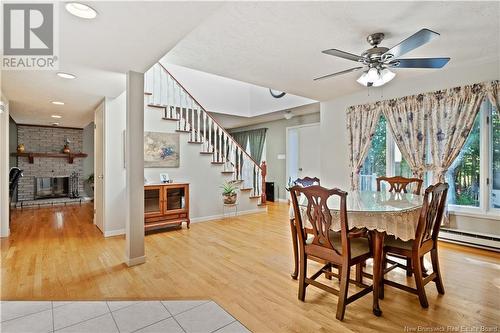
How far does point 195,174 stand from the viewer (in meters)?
5.23

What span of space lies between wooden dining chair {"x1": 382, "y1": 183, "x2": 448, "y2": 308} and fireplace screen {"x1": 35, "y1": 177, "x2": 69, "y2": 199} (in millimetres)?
8834

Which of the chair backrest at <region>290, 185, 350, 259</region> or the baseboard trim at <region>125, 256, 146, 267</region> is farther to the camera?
the baseboard trim at <region>125, 256, 146, 267</region>

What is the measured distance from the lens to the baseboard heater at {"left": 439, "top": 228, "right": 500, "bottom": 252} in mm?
3383

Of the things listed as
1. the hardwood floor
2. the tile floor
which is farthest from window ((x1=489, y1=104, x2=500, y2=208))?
the tile floor

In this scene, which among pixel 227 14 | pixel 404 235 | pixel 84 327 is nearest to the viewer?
pixel 84 327

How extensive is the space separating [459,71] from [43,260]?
18.9 ft

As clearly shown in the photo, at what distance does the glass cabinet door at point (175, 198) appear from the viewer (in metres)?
4.58

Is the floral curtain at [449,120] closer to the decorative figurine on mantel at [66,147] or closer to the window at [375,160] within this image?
the window at [375,160]

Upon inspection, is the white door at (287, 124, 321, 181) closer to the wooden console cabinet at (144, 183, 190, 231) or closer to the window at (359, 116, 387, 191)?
the window at (359, 116, 387, 191)

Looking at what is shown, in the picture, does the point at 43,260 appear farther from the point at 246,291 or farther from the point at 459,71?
the point at 459,71

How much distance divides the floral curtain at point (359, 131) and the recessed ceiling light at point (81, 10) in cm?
407

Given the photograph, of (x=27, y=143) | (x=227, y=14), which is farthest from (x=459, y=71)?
(x=27, y=143)

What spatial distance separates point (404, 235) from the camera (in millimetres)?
2047

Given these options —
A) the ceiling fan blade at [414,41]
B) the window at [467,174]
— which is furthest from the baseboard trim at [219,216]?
the ceiling fan blade at [414,41]
